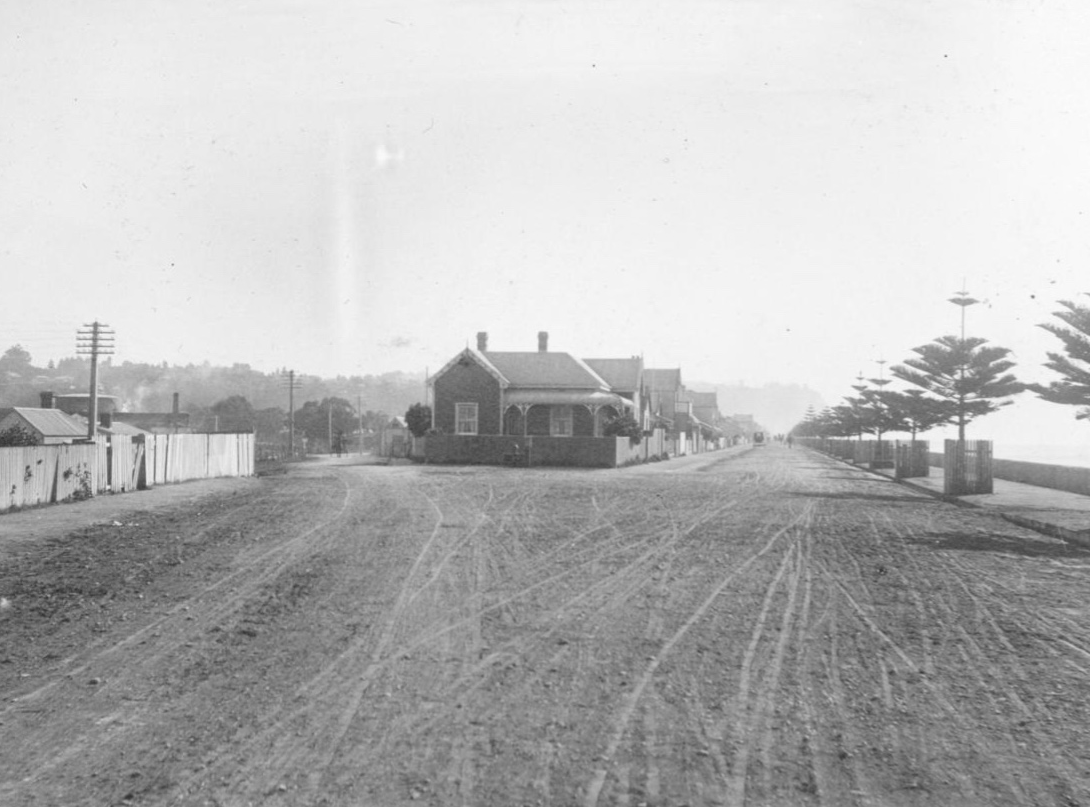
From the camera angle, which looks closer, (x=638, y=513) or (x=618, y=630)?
(x=618, y=630)

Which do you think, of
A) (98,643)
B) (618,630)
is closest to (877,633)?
(618,630)

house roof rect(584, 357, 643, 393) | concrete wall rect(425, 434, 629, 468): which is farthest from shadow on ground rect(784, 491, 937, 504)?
house roof rect(584, 357, 643, 393)

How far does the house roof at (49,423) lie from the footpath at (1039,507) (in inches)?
1526

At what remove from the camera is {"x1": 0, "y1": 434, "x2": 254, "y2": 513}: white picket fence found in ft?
48.3

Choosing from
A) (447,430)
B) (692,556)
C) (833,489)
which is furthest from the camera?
(447,430)

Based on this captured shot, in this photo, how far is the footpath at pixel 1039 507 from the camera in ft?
40.7

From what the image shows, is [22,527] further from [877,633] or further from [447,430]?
[447,430]

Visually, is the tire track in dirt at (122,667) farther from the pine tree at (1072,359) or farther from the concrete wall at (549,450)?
the concrete wall at (549,450)

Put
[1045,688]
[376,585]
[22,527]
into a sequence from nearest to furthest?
[1045,688], [376,585], [22,527]

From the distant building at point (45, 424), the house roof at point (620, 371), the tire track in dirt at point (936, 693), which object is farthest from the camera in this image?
the house roof at point (620, 371)

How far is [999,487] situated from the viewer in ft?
78.9

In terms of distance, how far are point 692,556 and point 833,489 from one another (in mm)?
13866

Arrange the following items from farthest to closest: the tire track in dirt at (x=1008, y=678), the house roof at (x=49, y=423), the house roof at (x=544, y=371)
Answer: the house roof at (x=544, y=371)
the house roof at (x=49, y=423)
the tire track in dirt at (x=1008, y=678)

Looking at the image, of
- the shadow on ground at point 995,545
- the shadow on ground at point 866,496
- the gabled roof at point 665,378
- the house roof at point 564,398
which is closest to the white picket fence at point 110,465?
the house roof at point 564,398
